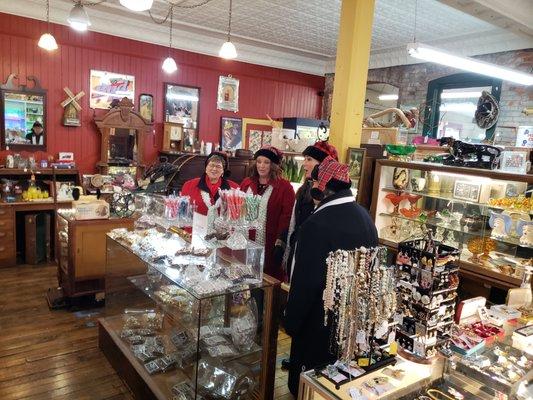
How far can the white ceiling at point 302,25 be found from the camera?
18.7 feet

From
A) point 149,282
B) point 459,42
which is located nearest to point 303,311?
point 149,282

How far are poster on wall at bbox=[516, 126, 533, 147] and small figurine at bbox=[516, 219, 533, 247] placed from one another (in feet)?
11.6

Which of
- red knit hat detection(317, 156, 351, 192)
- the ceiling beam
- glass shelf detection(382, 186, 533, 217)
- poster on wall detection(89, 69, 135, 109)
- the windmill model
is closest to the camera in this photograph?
red knit hat detection(317, 156, 351, 192)

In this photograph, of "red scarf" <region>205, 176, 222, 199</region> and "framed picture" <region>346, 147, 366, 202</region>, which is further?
"framed picture" <region>346, 147, 366, 202</region>

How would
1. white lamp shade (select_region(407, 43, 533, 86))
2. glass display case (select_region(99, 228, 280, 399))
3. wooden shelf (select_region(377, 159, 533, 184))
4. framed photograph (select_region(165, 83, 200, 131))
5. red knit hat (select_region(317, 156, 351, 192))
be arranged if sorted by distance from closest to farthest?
1. glass display case (select_region(99, 228, 280, 399))
2. red knit hat (select_region(317, 156, 351, 192))
3. wooden shelf (select_region(377, 159, 533, 184))
4. white lamp shade (select_region(407, 43, 533, 86))
5. framed photograph (select_region(165, 83, 200, 131))

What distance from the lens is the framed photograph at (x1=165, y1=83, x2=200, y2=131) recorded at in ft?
24.8

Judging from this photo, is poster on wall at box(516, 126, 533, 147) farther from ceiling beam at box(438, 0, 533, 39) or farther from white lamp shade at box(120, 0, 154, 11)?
white lamp shade at box(120, 0, 154, 11)

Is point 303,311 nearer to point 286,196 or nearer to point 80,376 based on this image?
point 286,196

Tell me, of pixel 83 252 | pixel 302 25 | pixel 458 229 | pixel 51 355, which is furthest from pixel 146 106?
pixel 458 229

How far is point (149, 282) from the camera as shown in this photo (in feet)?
10.1

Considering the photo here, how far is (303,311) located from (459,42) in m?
6.36

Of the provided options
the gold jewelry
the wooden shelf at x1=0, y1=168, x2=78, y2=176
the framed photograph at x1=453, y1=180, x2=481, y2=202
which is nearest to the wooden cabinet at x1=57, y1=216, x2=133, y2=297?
the wooden shelf at x1=0, y1=168, x2=78, y2=176

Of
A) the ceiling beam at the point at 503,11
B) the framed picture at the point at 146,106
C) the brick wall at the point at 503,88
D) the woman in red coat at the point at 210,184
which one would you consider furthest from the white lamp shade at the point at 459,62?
the framed picture at the point at 146,106

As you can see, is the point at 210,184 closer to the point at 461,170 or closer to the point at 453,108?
the point at 461,170
